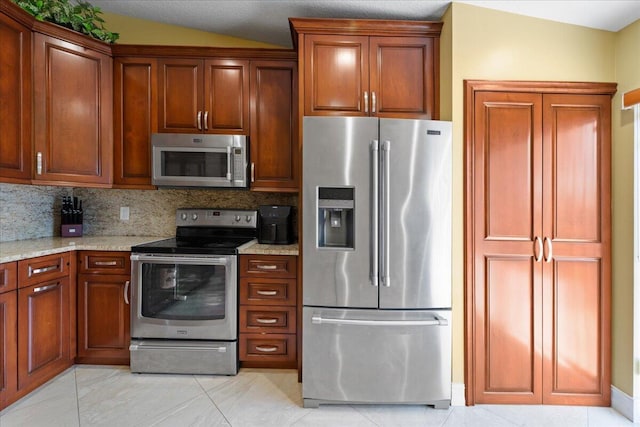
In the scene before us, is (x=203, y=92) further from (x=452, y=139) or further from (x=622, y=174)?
(x=622, y=174)

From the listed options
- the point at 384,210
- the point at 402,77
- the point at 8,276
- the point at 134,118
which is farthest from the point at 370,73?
the point at 8,276

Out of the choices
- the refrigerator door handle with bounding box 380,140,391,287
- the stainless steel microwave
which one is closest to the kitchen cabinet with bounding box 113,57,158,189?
the stainless steel microwave

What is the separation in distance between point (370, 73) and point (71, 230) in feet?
9.00

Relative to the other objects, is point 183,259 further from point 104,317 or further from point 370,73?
point 370,73

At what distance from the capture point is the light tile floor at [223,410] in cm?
189

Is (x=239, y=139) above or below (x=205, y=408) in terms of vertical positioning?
above

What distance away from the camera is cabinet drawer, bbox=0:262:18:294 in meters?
1.87

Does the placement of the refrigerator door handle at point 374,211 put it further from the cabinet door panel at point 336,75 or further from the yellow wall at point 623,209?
the yellow wall at point 623,209

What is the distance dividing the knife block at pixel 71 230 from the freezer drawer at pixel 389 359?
2274 mm

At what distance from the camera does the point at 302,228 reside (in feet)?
6.68

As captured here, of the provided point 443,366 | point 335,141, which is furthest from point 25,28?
point 443,366

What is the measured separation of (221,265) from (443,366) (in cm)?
158

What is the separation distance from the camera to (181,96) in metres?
2.64

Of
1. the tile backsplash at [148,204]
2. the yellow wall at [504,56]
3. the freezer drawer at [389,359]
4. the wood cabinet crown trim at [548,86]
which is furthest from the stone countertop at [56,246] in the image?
the wood cabinet crown trim at [548,86]
